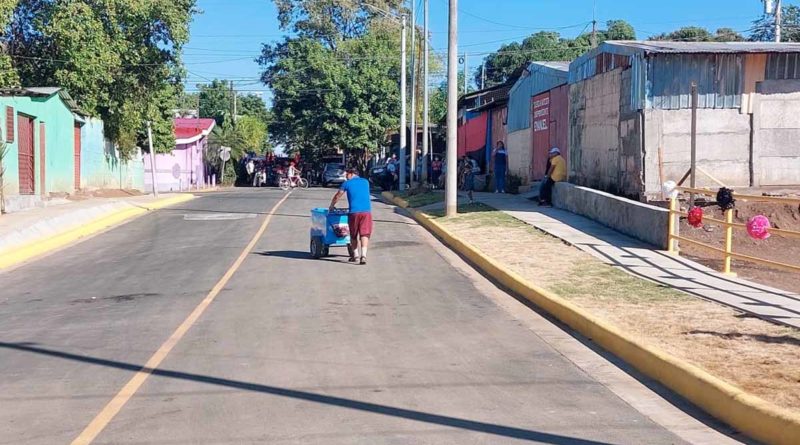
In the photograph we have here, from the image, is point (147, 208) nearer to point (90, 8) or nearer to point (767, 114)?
point (90, 8)

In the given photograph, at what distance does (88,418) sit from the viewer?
6.36 metres

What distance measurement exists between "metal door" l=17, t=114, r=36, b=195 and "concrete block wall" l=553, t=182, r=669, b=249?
15745 mm

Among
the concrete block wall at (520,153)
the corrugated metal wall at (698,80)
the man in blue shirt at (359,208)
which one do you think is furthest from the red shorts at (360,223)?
the concrete block wall at (520,153)

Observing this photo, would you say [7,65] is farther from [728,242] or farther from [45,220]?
[728,242]

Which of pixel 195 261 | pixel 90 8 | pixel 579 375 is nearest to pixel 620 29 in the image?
pixel 90 8

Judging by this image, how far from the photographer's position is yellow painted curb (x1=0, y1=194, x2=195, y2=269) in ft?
55.3

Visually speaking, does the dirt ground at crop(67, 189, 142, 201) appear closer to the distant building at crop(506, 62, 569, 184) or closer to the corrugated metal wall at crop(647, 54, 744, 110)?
the distant building at crop(506, 62, 569, 184)

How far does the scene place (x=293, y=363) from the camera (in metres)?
8.03

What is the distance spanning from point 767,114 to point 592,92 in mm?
4722

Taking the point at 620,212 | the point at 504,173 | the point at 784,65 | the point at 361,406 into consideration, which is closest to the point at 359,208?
the point at 620,212

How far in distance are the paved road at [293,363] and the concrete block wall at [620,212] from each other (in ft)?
12.0

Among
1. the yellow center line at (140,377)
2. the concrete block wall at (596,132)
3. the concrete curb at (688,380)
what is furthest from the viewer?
the concrete block wall at (596,132)

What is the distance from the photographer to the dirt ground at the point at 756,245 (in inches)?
538

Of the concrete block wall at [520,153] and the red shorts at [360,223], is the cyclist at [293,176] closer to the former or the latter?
the concrete block wall at [520,153]
